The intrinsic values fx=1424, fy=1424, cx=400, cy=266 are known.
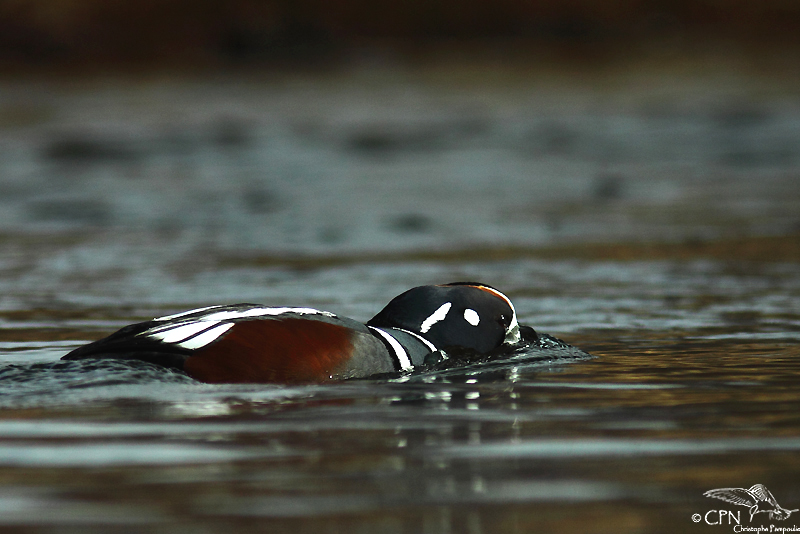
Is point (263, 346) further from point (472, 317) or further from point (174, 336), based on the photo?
point (472, 317)

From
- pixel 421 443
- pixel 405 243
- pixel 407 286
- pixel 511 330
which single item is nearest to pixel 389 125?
pixel 405 243

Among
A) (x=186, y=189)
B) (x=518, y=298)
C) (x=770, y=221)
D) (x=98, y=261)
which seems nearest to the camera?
(x=518, y=298)

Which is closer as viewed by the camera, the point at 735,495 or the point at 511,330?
the point at 735,495

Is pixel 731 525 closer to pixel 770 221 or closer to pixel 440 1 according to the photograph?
pixel 770 221

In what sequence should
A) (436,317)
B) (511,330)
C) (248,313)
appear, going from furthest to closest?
(511,330), (436,317), (248,313)

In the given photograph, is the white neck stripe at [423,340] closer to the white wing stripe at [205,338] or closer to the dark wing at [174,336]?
the dark wing at [174,336]

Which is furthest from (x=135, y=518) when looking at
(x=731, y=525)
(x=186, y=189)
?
(x=186, y=189)
